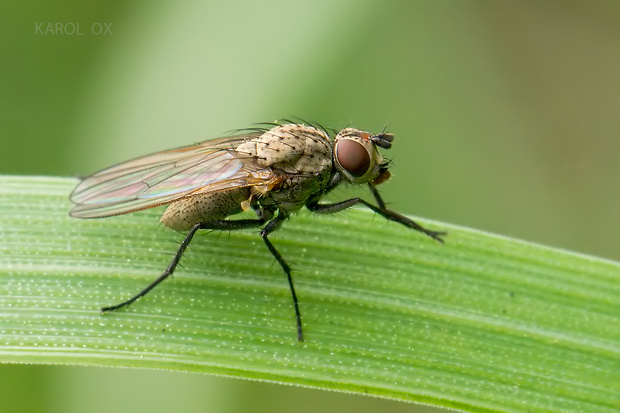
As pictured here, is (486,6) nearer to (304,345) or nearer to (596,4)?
(596,4)

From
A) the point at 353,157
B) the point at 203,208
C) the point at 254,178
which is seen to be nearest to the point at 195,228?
the point at 203,208

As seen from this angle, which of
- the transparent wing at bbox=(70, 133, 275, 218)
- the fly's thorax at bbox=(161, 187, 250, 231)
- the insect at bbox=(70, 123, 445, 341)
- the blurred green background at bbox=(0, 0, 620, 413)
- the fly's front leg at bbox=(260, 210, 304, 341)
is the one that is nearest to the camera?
the fly's front leg at bbox=(260, 210, 304, 341)

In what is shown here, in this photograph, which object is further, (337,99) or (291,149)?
(337,99)

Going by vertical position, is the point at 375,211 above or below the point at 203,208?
above

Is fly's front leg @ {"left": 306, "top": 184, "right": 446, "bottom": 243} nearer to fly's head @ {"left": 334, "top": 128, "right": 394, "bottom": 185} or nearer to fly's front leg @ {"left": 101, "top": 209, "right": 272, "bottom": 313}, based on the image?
fly's head @ {"left": 334, "top": 128, "right": 394, "bottom": 185}

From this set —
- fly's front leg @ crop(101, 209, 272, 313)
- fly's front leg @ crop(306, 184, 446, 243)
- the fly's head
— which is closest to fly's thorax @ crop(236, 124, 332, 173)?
the fly's head

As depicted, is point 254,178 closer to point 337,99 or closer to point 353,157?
point 353,157

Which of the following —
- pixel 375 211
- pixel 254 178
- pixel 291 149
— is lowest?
pixel 375 211
